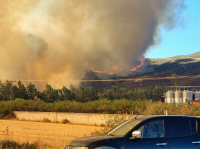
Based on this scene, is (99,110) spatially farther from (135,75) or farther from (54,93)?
(135,75)

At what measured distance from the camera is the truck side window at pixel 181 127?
7480mm

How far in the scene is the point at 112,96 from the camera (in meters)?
91.6

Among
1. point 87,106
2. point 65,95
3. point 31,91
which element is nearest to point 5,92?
point 31,91

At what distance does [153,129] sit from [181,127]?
0.76 m

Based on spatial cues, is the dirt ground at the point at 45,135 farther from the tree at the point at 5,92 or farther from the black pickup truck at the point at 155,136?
the tree at the point at 5,92

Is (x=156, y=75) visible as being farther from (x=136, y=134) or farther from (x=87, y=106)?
(x=136, y=134)

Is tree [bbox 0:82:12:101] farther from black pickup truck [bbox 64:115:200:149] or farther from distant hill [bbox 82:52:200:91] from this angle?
black pickup truck [bbox 64:115:200:149]

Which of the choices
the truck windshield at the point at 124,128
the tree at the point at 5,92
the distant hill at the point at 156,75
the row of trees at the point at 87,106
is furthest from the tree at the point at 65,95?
the truck windshield at the point at 124,128

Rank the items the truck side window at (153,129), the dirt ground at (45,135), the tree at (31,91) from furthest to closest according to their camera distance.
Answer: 1. the tree at (31,91)
2. the dirt ground at (45,135)
3. the truck side window at (153,129)

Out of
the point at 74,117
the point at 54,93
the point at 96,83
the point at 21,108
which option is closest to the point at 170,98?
the point at 74,117

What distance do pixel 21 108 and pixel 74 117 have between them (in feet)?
56.1

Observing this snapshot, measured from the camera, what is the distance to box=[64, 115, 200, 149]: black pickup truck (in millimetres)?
A: 7121

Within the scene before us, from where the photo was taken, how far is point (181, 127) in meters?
7.57

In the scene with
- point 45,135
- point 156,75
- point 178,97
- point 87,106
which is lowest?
point 45,135
